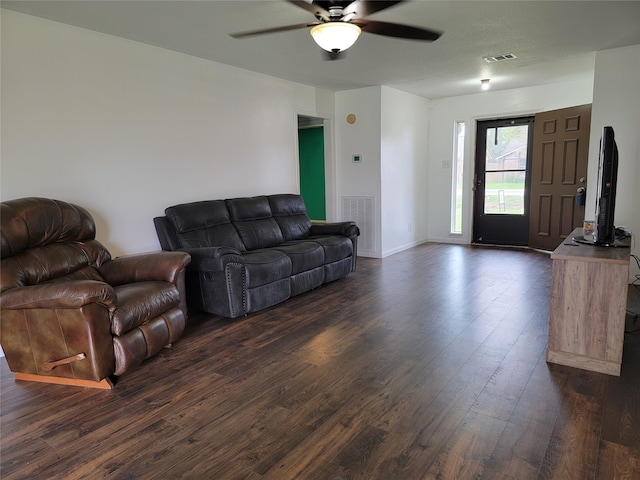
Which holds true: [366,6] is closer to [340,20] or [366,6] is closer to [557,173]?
[340,20]

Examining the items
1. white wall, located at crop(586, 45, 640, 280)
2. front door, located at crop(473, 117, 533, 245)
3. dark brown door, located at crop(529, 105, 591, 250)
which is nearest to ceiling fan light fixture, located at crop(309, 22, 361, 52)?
white wall, located at crop(586, 45, 640, 280)

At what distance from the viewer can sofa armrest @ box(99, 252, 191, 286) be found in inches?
117

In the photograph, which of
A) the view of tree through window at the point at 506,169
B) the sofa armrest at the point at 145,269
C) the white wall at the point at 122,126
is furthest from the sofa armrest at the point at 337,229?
Result: the view of tree through window at the point at 506,169

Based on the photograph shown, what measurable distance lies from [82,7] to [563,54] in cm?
451

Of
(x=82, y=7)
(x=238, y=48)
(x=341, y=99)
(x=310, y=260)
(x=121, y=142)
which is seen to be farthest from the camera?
(x=341, y=99)

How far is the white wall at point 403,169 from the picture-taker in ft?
19.2

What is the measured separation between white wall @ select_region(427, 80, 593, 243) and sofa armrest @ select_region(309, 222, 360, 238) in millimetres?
2795

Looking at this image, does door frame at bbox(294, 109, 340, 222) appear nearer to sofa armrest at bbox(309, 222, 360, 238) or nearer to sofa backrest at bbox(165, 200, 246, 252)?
sofa armrest at bbox(309, 222, 360, 238)

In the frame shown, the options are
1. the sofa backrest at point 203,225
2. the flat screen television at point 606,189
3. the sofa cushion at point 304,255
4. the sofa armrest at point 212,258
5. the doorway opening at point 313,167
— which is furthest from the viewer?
the doorway opening at point 313,167

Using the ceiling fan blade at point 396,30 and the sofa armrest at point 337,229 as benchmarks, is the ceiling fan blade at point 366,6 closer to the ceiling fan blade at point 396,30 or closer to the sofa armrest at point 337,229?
the ceiling fan blade at point 396,30

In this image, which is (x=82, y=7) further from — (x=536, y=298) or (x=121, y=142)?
Answer: (x=536, y=298)

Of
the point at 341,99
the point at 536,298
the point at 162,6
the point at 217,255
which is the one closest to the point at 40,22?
the point at 162,6

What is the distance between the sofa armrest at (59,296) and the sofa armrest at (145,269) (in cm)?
60

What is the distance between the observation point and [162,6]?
113 inches
